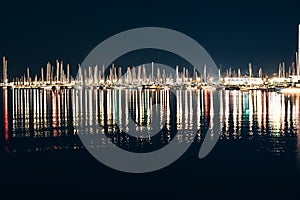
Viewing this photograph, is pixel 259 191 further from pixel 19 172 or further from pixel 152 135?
pixel 152 135

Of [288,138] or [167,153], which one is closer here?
[167,153]

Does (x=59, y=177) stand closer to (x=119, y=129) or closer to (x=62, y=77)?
(x=119, y=129)

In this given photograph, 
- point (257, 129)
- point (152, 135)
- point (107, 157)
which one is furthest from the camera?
point (257, 129)

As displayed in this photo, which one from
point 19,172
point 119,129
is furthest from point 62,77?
point 19,172

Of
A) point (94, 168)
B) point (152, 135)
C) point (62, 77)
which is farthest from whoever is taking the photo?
point (62, 77)

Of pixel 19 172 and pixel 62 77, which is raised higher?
pixel 62 77

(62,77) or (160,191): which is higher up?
(62,77)

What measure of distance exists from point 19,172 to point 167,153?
4.26 metres

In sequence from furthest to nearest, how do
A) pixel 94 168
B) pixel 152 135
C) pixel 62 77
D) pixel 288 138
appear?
pixel 62 77
pixel 152 135
pixel 288 138
pixel 94 168

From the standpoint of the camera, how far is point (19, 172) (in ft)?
34.6

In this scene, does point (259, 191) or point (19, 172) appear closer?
point (259, 191)

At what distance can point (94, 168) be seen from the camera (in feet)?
35.7

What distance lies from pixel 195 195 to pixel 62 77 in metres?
97.2

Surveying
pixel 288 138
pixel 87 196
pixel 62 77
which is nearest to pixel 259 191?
pixel 87 196
